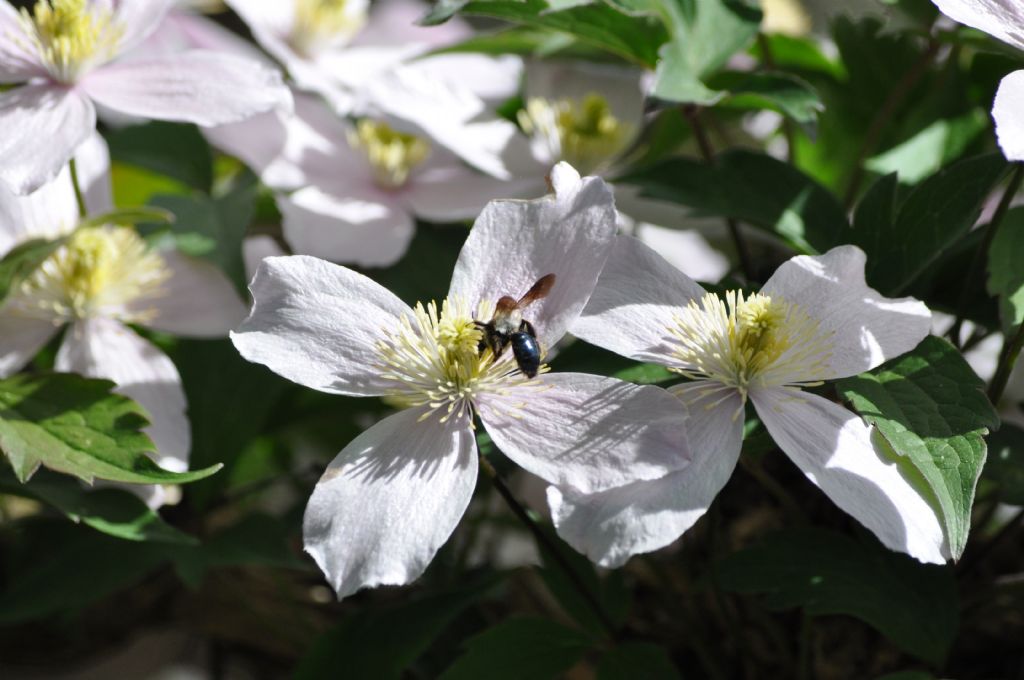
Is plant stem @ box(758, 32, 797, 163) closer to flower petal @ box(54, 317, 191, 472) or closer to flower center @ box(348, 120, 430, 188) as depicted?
flower center @ box(348, 120, 430, 188)

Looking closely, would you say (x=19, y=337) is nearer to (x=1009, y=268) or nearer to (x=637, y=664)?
(x=637, y=664)

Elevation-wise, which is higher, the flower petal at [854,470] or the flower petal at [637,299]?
the flower petal at [637,299]

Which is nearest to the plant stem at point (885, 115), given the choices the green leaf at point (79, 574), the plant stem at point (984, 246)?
the plant stem at point (984, 246)

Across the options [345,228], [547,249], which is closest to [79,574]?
[345,228]

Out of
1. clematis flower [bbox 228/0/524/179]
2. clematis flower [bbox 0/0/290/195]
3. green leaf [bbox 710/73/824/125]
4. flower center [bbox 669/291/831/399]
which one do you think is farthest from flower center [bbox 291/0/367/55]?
flower center [bbox 669/291/831/399]

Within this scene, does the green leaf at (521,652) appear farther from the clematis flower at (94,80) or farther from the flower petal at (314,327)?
the clematis flower at (94,80)

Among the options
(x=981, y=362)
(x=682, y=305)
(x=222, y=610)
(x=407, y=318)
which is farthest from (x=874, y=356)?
(x=222, y=610)
